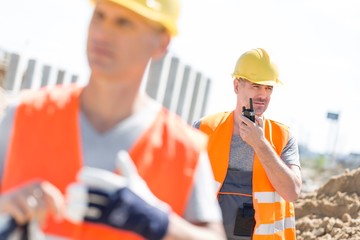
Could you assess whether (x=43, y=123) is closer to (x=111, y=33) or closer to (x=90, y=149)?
(x=90, y=149)

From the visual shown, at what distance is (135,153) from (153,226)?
8.4 inches

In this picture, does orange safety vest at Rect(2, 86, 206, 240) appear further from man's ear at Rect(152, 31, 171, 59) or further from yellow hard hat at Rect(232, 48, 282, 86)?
yellow hard hat at Rect(232, 48, 282, 86)

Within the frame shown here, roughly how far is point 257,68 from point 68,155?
2.85m

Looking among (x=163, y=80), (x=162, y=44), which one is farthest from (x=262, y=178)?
(x=163, y=80)

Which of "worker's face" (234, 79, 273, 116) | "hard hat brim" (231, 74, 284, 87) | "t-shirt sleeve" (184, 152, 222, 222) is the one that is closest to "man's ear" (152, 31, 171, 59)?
"t-shirt sleeve" (184, 152, 222, 222)

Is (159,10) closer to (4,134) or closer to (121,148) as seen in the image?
(121,148)

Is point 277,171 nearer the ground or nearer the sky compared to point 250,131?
nearer the ground

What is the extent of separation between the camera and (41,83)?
26812 mm

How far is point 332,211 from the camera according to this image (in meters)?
8.05

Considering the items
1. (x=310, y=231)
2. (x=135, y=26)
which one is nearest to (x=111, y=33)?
(x=135, y=26)

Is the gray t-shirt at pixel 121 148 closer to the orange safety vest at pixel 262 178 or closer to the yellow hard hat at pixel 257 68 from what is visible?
the orange safety vest at pixel 262 178

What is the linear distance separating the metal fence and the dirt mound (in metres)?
17.4

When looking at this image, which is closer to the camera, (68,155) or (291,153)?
(68,155)

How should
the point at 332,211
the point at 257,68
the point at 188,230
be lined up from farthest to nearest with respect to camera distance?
1. the point at 332,211
2. the point at 257,68
3. the point at 188,230
